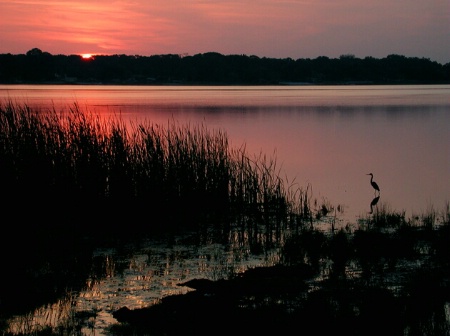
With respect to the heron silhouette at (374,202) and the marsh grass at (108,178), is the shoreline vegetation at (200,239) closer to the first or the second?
the marsh grass at (108,178)

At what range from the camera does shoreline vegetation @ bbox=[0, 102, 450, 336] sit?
5086mm

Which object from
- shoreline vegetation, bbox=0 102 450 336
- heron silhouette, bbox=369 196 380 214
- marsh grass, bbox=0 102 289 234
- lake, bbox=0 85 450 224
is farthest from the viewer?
lake, bbox=0 85 450 224

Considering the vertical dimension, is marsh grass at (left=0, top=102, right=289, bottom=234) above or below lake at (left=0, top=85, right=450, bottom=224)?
above

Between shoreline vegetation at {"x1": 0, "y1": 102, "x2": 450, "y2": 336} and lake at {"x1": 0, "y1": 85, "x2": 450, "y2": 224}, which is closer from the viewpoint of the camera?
shoreline vegetation at {"x1": 0, "y1": 102, "x2": 450, "y2": 336}

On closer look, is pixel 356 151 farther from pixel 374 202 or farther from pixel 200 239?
pixel 200 239

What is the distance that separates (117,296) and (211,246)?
2.40m

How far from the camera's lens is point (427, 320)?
5.09 metres

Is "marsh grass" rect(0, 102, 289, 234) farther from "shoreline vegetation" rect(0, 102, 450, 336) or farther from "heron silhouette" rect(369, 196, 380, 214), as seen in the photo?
"heron silhouette" rect(369, 196, 380, 214)

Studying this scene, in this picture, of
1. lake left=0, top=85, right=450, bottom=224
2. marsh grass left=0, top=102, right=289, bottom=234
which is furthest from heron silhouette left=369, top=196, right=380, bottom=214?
marsh grass left=0, top=102, right=289, bottom=234

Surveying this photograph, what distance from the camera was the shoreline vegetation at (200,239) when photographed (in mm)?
5086

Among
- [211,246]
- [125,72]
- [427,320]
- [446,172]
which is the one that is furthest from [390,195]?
[125,72]

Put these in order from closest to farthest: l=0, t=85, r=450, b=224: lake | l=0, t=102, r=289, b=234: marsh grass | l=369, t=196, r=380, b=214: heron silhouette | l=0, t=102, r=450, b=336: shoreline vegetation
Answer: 1. l=0, t=102, r=450, b=336: shoreline vegetation
2. l=0, t=102, r=289, b=234: marsh grass
3. l=369, t=196, r=380, b=214: heron silhouette
4. l=0, t=85, r=450, b=224: lake

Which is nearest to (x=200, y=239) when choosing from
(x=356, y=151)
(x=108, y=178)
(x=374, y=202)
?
(x=108, y=178)

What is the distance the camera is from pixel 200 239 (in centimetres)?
841
